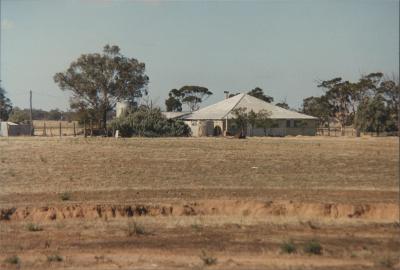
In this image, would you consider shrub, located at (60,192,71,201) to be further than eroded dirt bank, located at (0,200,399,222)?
Yes

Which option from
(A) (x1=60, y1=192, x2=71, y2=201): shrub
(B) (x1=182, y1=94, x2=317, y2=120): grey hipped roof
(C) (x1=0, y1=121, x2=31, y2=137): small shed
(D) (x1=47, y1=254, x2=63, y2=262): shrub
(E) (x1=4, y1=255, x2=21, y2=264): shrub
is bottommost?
(E) (x1=4, y1=255, x2=21, y2=264): shrub

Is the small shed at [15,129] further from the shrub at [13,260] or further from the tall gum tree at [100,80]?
the shrub at [13,260]

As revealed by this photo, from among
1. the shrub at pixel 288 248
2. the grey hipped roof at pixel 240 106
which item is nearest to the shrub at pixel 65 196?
the shrub at pixel 288 248

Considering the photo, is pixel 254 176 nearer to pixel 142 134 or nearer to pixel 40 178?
pixel 40 178

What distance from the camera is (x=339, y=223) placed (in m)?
12.6

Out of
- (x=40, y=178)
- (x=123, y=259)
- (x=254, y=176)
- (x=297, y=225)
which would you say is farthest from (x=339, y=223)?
(x=40, y=178)

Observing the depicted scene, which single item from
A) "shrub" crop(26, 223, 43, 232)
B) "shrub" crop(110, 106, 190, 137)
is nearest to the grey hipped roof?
"shrub" crop(110, 106, 190, 137)

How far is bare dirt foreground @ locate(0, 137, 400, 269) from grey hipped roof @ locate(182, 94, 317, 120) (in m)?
31.3

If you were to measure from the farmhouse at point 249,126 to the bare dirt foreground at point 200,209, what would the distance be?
2825 centimetres

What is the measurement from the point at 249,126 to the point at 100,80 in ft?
59.3

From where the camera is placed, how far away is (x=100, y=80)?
6222 cm

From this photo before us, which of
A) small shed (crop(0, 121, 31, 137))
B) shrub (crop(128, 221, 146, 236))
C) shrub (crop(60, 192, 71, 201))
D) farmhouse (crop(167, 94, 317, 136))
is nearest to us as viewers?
shrub (crop(128, 221, 146, 236))

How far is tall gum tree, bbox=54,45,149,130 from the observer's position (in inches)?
2448

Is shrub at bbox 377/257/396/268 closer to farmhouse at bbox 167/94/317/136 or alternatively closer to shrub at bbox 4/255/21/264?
shrub at bbox 4/255/21/264
